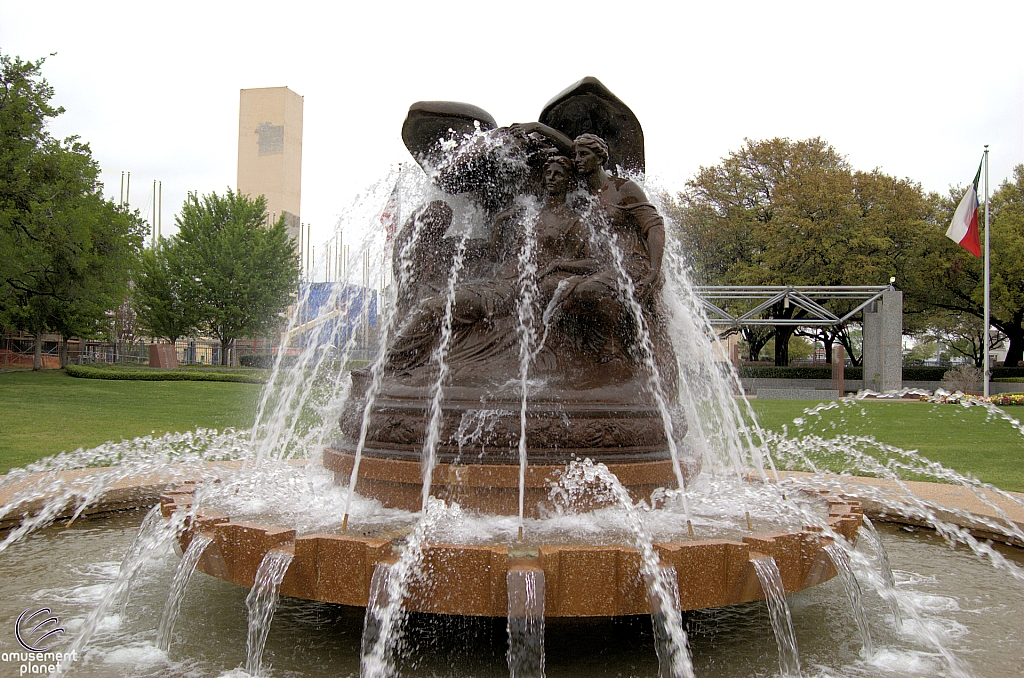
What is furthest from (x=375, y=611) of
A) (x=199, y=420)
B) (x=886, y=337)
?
(x=886, y=337)

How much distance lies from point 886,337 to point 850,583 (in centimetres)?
2698

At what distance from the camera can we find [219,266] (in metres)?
36.4

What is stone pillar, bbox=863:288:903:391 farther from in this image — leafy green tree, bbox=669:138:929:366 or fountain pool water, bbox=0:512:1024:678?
fountain pool water, bbox=0:512:1024:678

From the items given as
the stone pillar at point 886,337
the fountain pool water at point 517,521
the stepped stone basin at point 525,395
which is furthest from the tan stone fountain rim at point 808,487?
the stone pillar at point 886,337

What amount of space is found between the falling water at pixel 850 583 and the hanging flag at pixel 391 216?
15.3ft

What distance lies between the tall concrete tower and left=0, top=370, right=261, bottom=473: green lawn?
41.7 meters

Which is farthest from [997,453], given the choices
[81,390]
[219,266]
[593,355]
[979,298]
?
[219,266]

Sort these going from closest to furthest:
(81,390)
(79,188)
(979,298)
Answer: (81,390)
(79,188)
(979,298)

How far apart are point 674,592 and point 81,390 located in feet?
77.0

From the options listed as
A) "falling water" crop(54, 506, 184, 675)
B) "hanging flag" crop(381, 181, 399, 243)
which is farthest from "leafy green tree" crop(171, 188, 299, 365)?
"falling water" crop(54, 506, 184, 675)

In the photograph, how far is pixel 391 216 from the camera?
7.32 metres

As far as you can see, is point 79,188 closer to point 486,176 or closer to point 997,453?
point 486,176

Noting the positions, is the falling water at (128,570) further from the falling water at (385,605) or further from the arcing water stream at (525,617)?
the falling water at (385,605)

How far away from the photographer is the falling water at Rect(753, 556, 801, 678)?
382 cm
